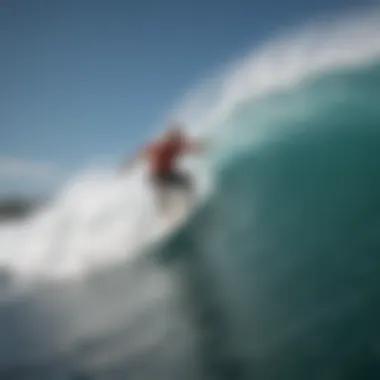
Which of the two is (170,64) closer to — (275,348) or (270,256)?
(270,256)

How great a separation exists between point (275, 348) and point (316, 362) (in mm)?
111

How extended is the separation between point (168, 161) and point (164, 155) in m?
0.02

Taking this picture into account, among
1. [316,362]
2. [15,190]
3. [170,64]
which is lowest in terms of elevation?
[316,362]

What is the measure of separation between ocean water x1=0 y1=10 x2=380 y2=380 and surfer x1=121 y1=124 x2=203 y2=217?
36 mm

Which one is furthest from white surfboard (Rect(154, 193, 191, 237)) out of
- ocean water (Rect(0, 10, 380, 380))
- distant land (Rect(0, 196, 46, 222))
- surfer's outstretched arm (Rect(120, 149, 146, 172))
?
distant land (Rect(0, 196, 46, 222))

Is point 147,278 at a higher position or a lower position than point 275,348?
higher

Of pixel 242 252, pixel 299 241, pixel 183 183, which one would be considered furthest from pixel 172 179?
pixel 299 241

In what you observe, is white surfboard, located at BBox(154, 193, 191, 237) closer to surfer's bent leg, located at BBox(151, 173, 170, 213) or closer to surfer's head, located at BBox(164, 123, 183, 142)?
surfer's bent leg, located at BBox(151, 173, 170, 213)

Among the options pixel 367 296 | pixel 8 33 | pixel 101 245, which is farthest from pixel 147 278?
pixel 8 33

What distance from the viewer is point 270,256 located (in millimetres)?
1665

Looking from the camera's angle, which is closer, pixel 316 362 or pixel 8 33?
pixel 316 362

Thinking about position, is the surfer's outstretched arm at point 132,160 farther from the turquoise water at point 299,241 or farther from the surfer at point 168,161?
the turquoise water at point 299,241

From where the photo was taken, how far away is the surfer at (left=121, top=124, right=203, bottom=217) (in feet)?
5.65

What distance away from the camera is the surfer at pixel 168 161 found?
5.65 ft
